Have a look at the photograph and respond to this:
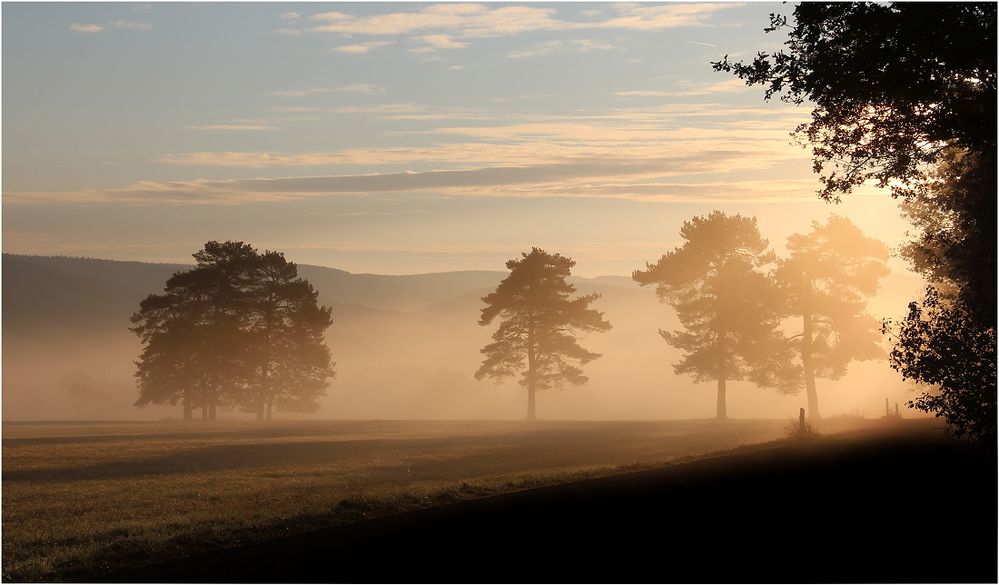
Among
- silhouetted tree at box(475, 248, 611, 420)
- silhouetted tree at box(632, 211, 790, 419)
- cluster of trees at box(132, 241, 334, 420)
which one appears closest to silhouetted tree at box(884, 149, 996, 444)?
silhouetted tree at box(632, 211, 790, 419)

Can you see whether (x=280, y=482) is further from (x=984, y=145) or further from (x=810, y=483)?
(x=984, y=145)

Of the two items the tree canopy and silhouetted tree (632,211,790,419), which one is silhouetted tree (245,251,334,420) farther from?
the tree canopy

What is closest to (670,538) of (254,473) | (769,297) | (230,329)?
(254,473)

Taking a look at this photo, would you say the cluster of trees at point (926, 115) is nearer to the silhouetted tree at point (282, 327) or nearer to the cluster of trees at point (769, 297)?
the cluster of trees at point (769, 297)

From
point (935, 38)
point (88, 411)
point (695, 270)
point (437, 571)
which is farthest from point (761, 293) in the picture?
point (88, 411)

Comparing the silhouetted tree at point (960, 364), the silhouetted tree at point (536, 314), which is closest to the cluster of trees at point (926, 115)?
the silhouetted tree at point (960, 364)

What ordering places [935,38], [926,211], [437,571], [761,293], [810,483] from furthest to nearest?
1. [761,293]
2. [926,211]
3. [810,483]
4. [935,38]
5. [437,571]

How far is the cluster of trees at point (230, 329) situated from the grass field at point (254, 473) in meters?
7.70

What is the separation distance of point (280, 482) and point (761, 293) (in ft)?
127

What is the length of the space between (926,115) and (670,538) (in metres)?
10.6

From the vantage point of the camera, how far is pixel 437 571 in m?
14.1

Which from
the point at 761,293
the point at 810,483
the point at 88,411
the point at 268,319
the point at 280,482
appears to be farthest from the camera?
the point at 88,411

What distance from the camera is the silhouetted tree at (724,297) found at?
61125mm

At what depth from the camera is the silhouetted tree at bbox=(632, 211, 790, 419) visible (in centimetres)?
6112
